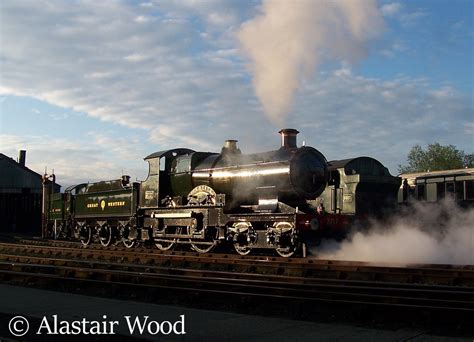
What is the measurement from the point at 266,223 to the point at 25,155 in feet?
139

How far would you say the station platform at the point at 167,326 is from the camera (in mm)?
5953

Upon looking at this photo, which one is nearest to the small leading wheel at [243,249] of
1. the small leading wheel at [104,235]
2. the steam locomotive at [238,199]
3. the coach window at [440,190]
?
the steam locomotive at [238,199]

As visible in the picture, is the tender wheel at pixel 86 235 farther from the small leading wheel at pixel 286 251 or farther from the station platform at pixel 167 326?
the station platform at pixel 167 326

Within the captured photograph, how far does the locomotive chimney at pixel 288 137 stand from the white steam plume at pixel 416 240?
3020 mm

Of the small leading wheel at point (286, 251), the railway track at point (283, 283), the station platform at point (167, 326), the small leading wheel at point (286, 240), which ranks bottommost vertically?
the station platform at point (167, 326)

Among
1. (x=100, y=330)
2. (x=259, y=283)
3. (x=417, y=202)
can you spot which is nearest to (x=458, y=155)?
(x=417, y=202)

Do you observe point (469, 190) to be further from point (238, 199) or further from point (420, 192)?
point (238, 199)

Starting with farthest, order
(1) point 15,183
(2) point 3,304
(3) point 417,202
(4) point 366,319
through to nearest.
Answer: (1) point 15,183
(3) point 417,202
(2) point 3,304
(4) point 366,319

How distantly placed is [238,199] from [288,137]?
2.41 m

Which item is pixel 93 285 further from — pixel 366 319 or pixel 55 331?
pixel 366 319

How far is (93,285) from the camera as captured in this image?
10242 mm

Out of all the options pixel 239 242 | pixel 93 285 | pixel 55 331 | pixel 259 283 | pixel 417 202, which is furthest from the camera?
pixel 417 202

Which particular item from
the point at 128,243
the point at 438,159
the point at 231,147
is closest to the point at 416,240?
the point at 231,147

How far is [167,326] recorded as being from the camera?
6.52m
